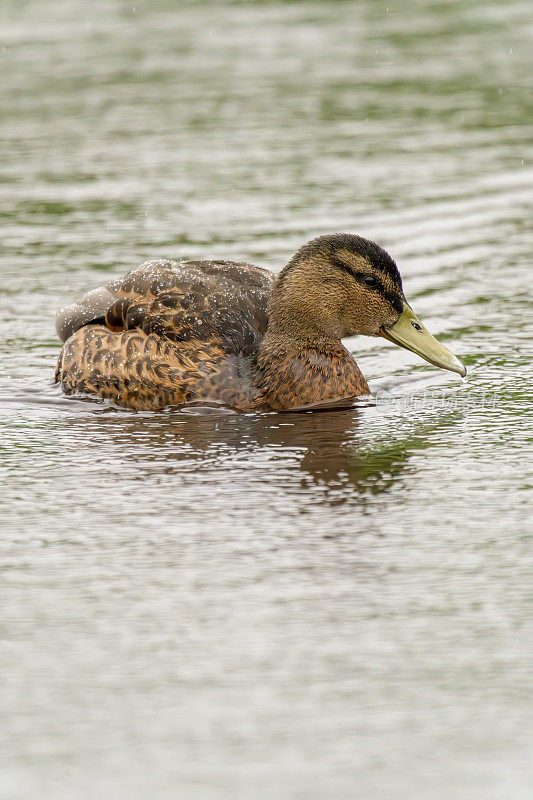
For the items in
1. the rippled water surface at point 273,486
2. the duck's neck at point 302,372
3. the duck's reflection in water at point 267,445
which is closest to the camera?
the rippled water surface at point 273,486

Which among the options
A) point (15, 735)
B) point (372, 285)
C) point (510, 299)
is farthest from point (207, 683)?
point (510, 299)

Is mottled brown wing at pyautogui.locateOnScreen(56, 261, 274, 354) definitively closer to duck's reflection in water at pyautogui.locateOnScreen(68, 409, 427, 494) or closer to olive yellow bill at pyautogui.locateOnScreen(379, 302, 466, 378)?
duck's reflection in water at pyautogui.locateOnScreen(68, 409, 427, 494)

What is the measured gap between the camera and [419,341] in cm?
824

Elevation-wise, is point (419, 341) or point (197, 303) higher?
point (197, 303)

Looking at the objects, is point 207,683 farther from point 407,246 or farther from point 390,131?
point 390,131

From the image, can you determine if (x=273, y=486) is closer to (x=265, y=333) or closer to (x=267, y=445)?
(x=267, y=445)

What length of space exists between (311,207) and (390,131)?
2422mm

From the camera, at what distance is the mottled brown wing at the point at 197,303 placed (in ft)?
26.9

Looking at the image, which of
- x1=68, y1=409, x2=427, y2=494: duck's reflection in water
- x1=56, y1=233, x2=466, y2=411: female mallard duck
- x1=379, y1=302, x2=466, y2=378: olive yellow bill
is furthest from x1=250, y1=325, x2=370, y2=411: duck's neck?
x1=379, y1=302, x2=466, y2=378: olive yellow bill

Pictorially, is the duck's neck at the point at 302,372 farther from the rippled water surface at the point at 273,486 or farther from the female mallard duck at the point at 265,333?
the rippled water surface at the point at 273,486

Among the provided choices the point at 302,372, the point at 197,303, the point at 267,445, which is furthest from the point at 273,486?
the point at 197,303

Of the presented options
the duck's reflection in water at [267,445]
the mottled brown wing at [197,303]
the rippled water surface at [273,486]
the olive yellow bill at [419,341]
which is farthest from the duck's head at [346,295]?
the duck's reflection in water at [267,445]

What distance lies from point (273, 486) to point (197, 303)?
1790mm

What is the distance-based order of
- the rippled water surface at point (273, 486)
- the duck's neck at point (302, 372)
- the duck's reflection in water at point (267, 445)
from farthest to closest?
1. the duck's neck at point (302, 372)
2. the duck's reflection in water at point (267, 445)
3. the rippled water surface at point (273, 486)
